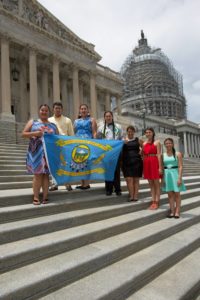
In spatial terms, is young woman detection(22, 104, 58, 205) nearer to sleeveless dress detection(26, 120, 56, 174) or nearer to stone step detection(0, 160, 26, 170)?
sleeveless dress detection(26, 120, 56, 174)

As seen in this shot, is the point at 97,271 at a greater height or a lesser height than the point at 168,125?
lesser

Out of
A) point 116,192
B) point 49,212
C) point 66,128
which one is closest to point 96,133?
point 66,128

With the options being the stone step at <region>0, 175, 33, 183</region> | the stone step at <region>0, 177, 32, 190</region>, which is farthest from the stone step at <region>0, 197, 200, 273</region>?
the stone step at <region>0, 175, 33, 183</region>

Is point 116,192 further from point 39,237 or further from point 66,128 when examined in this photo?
point 39,237

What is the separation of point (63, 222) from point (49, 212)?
42 centimetres

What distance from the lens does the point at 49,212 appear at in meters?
4.75

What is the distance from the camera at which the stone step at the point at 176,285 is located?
11.2 ft

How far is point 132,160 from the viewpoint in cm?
663

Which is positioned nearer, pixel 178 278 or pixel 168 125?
pixel 178 278

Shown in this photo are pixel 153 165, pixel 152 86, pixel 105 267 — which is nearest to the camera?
→ pixel 105 267

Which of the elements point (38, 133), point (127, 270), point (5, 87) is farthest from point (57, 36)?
point (127, 270)

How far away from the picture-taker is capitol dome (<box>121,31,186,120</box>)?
89938 mm

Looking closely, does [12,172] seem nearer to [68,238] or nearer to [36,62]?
[68,238]

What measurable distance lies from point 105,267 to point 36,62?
25.7 m
